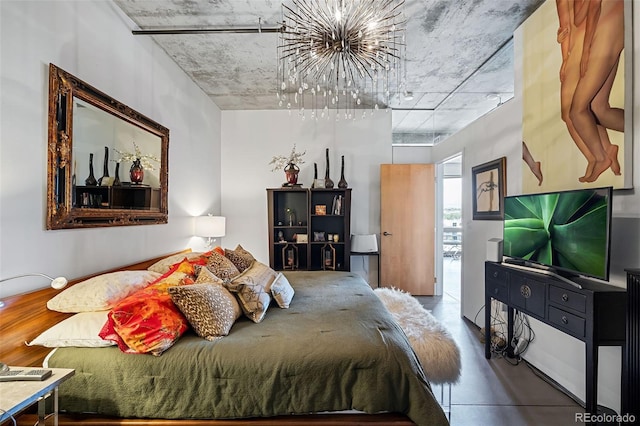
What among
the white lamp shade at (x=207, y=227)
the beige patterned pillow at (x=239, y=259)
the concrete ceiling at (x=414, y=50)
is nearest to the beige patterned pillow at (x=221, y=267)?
the beige patterned pillow at (x=239, y=259)

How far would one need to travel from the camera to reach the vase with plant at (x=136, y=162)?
2.60 meters

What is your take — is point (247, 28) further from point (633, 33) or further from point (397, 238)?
point (397, 238)

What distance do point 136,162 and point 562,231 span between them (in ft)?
11.0

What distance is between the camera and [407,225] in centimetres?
496

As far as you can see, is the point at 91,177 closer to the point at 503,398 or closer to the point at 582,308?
the point at 582,308

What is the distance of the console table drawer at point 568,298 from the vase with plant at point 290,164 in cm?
329

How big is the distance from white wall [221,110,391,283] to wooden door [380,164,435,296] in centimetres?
25

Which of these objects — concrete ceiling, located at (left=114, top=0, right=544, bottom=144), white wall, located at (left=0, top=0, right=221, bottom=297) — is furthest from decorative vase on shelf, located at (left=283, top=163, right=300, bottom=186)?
white wall, located at (left=0, top=0, right=221, bottom=297)

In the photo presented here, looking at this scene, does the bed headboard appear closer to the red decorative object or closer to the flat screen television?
the red decorative object

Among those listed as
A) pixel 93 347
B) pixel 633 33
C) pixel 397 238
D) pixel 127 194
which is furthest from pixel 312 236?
pixel 633 33

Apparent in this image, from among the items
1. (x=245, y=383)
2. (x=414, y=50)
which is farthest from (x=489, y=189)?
(x=245, y=383)

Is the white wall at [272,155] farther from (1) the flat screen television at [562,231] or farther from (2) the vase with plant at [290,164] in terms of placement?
(1) the flat screen television at [562,231]

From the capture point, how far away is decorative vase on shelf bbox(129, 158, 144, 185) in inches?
105
